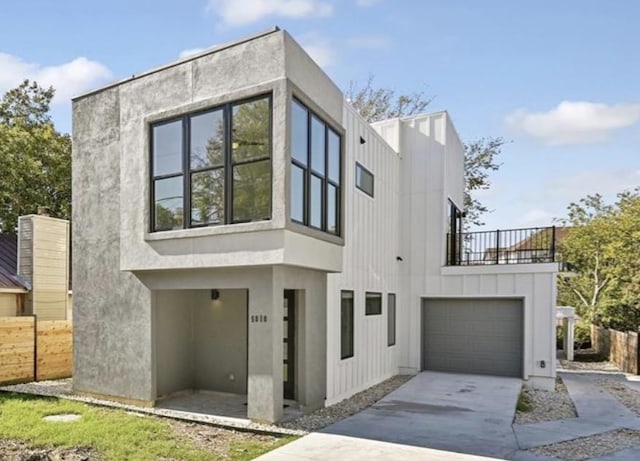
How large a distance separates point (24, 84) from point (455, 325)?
1841 centimetres

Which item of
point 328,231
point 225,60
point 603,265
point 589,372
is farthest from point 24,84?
point 603,265

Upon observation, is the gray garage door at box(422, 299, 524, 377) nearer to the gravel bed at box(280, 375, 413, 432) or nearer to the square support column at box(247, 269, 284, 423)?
the gravel bed at box(280, 375, 413, 432)

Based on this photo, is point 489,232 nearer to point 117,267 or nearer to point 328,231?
point 328,231

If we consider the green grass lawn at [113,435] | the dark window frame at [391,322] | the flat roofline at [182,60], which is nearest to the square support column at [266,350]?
the green grass lawn at [113,435]

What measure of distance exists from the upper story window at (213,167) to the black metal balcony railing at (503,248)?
7.13m

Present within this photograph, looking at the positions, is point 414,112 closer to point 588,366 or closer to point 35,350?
point 588,366

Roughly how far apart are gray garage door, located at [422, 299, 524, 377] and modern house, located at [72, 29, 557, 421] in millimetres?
79

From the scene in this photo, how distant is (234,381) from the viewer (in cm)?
876

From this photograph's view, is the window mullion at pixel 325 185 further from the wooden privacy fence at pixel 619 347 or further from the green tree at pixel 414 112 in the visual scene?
the green tree at pixel 414 112

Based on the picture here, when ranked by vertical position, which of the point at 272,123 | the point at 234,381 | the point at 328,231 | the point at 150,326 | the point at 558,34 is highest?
the point at 558,34

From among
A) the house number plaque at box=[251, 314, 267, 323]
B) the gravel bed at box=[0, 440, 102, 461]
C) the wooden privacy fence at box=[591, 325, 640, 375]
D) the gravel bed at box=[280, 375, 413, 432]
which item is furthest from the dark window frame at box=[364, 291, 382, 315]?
the wooden privacy fence at box=[591, 325, 640, 375]

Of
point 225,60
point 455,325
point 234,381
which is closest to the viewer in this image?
point 225,60

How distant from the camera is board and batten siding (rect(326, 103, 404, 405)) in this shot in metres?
8.55

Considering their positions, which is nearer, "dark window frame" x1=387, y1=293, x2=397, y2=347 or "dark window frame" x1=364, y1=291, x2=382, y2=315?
"dark window frame" x1=364, y1=291, x2=382, y2=315
